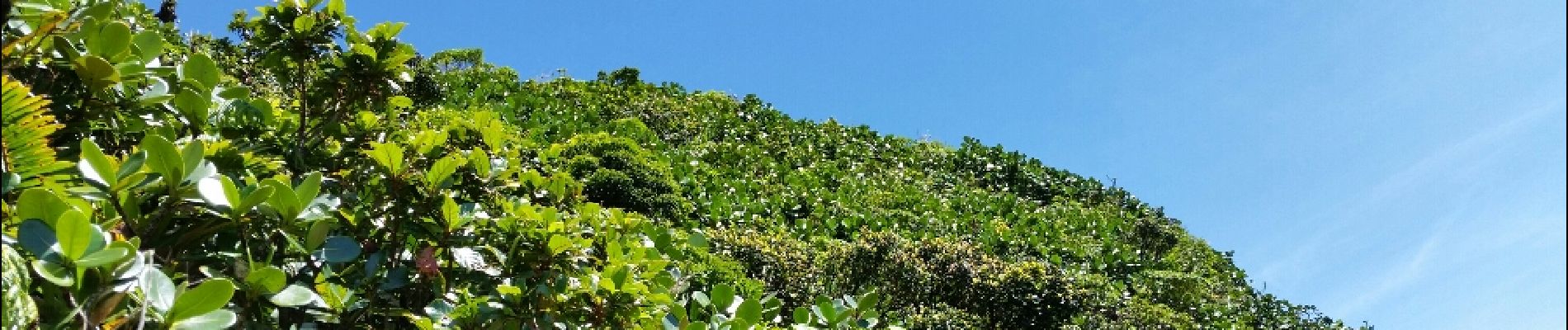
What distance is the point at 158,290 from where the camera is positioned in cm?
146

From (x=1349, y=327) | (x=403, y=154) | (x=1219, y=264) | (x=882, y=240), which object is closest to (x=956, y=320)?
(x=882, y=240)

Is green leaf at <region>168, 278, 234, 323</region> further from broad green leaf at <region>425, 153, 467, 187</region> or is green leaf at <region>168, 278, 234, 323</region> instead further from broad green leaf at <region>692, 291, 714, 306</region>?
broad green leaf at <region>692, 291, 714, 306</region>

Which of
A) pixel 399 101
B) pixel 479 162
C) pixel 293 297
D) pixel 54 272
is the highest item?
pixel 399 101

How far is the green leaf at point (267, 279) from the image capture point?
1760mm

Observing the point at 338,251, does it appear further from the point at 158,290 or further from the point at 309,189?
the point at 158,290

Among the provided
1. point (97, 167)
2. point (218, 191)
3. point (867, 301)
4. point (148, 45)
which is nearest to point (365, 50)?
point (148, 45)

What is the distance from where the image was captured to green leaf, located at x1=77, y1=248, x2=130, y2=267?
1.33 m

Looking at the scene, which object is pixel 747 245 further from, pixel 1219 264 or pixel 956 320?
pixel 1219 264

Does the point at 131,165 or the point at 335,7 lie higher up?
the point at 335,7

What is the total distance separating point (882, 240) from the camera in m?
8.61

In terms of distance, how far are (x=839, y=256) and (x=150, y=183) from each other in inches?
285

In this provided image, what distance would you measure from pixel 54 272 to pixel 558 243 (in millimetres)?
1271

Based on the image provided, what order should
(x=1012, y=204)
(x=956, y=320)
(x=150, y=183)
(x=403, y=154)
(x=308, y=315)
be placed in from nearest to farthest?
(x=150, y=183) → (x=308, y=315) → (x=403, y=154) → (x=956, y=320) → (x=1012, y=204)

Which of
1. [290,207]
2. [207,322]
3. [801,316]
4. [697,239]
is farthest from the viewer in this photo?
[697,239]
